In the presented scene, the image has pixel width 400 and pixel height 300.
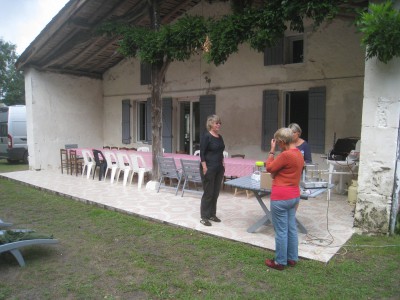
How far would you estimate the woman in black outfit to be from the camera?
4.74 m

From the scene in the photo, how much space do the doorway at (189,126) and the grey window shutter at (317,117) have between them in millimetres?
3601

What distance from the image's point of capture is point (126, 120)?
11.6 metres

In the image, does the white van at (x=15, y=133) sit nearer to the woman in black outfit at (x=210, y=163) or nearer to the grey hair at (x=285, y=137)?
the woman in black outfit at (x=210, y=163)

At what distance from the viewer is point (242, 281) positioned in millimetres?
3234

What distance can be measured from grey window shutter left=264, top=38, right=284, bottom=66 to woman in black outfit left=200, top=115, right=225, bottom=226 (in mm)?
4290

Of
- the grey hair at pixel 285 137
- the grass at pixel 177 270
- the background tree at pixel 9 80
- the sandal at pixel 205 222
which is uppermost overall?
the background tree at pixel 9 80

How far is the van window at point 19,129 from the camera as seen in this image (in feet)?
42.4

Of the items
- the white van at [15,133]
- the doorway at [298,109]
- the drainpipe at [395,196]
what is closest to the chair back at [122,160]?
the doorway at [298,109]

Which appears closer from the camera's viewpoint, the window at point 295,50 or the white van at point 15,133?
the window at point 295,50

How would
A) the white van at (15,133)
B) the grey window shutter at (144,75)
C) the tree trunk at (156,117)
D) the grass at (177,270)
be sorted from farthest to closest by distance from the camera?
the white van at (15,133), the grey window shutter at (144,75), the tree trunk at (156,117), the grass at (177,270)

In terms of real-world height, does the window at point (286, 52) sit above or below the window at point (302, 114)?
above

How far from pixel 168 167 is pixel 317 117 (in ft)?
12.0

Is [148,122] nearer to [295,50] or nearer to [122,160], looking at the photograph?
[122,160]

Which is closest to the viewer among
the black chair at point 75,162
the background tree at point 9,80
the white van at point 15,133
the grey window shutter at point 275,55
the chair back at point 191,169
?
the chair back at point 191,169
